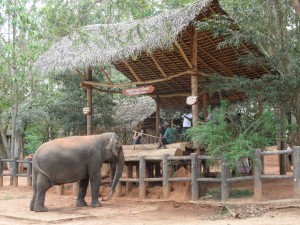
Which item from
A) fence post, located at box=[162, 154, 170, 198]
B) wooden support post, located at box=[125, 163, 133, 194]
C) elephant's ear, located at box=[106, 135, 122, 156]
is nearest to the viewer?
elephant's ear, located at box=[106, 135, 122, 156]

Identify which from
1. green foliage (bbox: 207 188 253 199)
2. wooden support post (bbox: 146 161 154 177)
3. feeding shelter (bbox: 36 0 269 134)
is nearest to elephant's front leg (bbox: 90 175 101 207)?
wooden support post (bbox: 146 161 154 177)

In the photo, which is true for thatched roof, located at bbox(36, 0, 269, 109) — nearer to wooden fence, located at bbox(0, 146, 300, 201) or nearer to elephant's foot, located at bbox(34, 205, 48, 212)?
wooden fence, located at bbox(0, 146, 300, 201)

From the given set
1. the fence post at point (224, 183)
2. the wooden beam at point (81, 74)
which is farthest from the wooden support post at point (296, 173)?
the wooden beam at point (81, 74)

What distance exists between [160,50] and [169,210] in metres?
4.72

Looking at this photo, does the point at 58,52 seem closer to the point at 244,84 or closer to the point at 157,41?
the point at 157,41

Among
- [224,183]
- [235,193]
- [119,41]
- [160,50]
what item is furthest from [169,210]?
[160,50]

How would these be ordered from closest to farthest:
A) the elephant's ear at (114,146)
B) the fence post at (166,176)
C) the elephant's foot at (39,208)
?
1. the elephant's foot at (39,208)
2. the elephant's ear at (114,146)
3. the fence post at (166,176)

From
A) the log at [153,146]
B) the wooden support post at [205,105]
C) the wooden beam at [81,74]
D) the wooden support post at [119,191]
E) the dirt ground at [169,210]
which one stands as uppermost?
the wooden beam at [81,74]

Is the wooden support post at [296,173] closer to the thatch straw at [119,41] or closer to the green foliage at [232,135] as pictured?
the green foliage at [232,135]

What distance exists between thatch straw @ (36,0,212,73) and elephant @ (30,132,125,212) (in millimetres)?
2283

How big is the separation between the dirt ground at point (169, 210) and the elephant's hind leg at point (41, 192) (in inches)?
7.2

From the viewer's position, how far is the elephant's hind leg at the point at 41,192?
31.5ft

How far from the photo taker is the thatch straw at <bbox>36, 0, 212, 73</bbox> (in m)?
10.7

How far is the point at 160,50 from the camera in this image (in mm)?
12711
